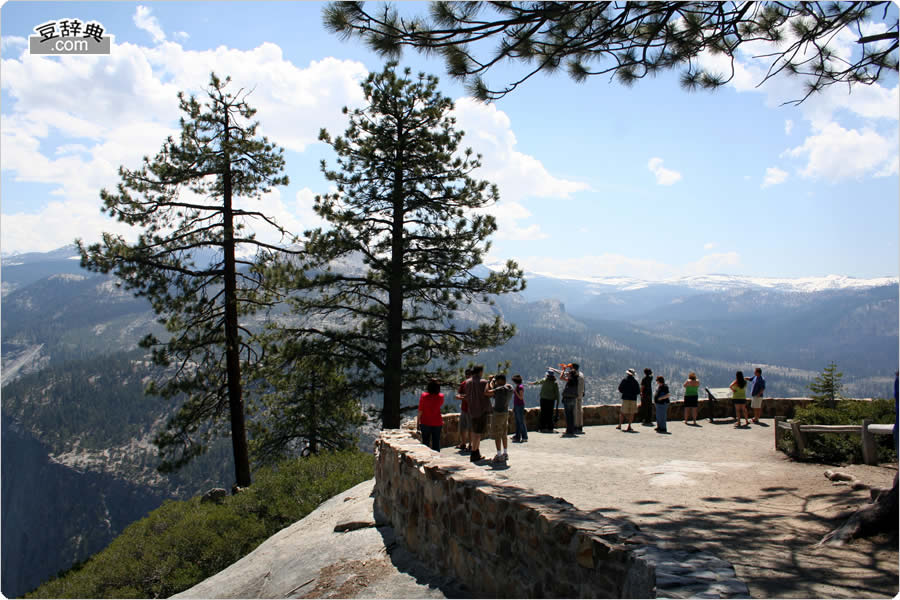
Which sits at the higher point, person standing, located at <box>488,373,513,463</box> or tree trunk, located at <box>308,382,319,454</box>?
person standing, located at <box>488,373,513,463</box>

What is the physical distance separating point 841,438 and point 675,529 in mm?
5581

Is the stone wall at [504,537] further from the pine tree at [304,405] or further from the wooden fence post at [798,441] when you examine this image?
the pine tree at [304,405]

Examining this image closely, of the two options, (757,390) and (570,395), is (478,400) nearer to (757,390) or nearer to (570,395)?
(570,395)

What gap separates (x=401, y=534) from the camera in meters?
7.75

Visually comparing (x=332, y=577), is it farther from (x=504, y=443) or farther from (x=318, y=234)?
(x=318, y=234)

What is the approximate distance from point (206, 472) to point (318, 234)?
123 metres

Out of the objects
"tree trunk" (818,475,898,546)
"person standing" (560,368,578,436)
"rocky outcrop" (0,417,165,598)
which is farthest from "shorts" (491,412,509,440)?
"rocky outcrop" (0,417,165,598)

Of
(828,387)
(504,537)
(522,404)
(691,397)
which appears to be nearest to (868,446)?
(522,404)

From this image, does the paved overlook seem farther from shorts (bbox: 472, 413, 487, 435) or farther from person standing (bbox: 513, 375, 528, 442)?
person standing (bbox: 513, 375, 528, 442)

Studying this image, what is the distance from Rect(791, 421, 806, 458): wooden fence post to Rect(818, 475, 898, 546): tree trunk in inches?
212

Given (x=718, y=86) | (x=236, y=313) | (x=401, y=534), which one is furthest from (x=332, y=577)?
(x=236, y=313)

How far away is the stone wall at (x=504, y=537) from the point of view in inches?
167

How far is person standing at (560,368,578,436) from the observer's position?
14.6 m

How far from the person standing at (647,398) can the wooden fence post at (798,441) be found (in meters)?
6.09
